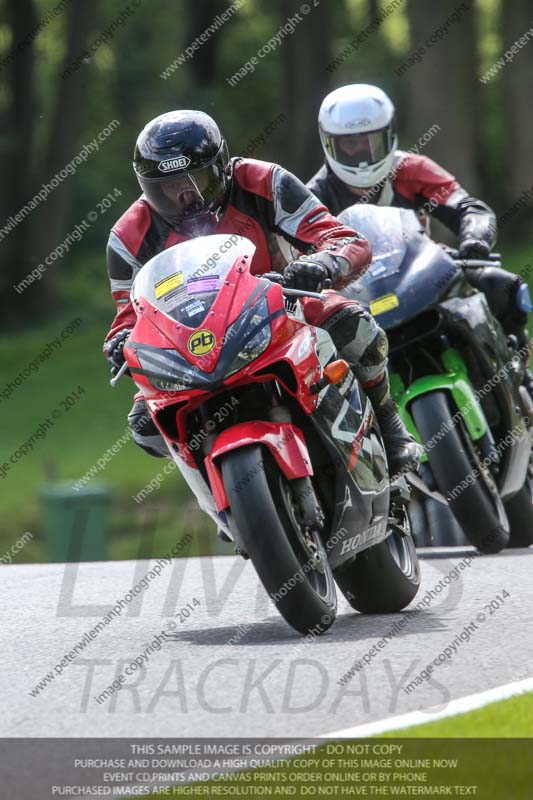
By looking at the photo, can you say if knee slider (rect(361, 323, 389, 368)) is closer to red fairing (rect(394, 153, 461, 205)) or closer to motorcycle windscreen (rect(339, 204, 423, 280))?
motorcycle windscreen (rect(339, 204, 423, 280))

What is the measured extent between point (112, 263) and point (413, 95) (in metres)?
17.4

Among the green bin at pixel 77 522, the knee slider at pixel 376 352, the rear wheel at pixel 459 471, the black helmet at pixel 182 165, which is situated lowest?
the green bin at pixel 77 522

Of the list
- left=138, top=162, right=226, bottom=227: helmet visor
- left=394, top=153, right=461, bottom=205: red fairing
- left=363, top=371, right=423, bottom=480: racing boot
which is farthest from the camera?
left=394, top=153, right=461, bottom=205: red fairing

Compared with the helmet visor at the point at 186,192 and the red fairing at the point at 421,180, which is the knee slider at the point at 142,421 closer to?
the helmet visor at the point at 186,192

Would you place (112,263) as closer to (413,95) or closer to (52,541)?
(52,541)

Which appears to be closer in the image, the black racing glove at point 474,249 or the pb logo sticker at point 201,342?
the pb logo sticker at point 201,342

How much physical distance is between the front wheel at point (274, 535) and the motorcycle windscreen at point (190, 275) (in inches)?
21.7

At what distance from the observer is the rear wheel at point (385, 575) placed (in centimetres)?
632

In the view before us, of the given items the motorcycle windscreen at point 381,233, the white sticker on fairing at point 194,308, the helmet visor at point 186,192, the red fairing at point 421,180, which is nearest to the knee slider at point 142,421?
the white sticker on fairing at point 194,308

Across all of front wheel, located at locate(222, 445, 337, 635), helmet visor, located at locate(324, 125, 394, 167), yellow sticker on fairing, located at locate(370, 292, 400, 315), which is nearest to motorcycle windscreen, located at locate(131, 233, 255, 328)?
front wheel, located at locate(222, 445, 337, 635)

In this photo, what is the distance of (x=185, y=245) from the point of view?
596 centimetres

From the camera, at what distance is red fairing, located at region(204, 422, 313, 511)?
5.43 meters

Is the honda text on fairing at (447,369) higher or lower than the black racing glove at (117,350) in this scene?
lower

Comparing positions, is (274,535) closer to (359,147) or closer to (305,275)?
(305,275)
